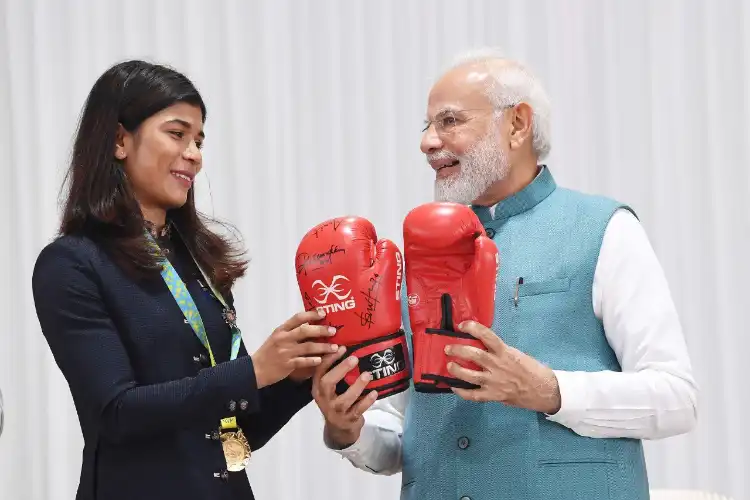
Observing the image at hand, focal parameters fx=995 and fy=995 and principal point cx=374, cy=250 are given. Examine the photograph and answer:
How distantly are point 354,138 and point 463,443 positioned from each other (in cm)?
178

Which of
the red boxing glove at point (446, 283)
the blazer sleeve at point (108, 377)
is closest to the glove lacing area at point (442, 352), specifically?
the red boxing glove at point (446, 283)

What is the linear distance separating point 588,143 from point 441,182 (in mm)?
1393

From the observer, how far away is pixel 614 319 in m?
1.87

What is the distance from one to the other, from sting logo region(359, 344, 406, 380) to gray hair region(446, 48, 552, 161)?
0.64 meters

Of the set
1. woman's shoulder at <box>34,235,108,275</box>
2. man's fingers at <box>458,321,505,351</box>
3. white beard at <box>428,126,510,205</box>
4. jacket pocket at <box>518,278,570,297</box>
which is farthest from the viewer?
white beard at <box>428,126,510,205</box>

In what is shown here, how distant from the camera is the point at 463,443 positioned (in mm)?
1923

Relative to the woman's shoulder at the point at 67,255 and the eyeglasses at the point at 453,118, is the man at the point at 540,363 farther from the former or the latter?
the woman's shoulder at the point at 67,255

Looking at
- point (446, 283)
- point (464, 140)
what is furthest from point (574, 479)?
point (464, 140)

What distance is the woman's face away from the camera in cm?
193

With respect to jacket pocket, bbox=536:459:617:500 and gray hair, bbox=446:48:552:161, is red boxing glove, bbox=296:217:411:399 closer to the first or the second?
jacket pocket, bbox=536:459:617:500

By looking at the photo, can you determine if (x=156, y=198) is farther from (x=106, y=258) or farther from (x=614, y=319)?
(x=614, y=319)

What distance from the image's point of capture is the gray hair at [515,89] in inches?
83.3

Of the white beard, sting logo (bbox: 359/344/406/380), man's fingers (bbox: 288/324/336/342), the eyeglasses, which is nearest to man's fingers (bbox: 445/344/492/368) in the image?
sting logo (bbox: 359/344/406/380)
